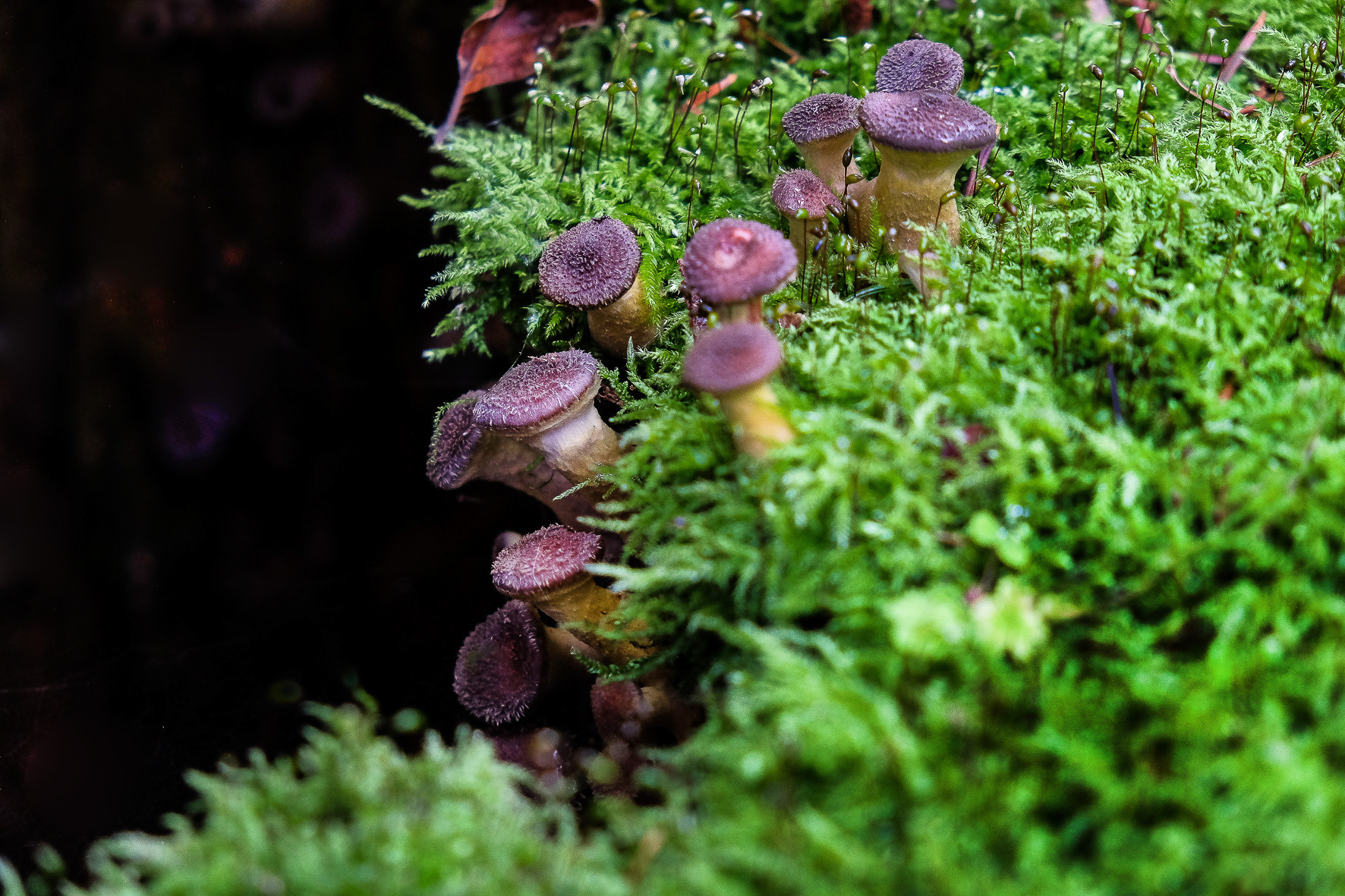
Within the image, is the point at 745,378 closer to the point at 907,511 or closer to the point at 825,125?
the point at 907,511

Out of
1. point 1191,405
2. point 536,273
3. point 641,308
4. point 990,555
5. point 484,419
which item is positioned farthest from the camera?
point 536,273

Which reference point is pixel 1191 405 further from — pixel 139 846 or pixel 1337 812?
pixel 139 846

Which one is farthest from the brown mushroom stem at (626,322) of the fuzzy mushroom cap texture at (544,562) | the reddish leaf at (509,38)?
the reddish leaf at (509,38)

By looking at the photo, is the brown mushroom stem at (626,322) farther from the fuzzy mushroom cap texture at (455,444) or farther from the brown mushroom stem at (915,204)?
the brown mushroom stem at (915,204)

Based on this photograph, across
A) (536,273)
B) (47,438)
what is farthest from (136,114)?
(536,273)

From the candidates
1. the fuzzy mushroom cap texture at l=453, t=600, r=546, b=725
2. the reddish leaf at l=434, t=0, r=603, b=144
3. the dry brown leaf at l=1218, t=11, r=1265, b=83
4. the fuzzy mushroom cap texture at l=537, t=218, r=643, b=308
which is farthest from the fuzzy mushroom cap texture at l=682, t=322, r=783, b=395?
the dry brown leaf at l=1218, t=11, r=1265, b=83

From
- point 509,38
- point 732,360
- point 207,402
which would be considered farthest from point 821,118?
point 207,402
